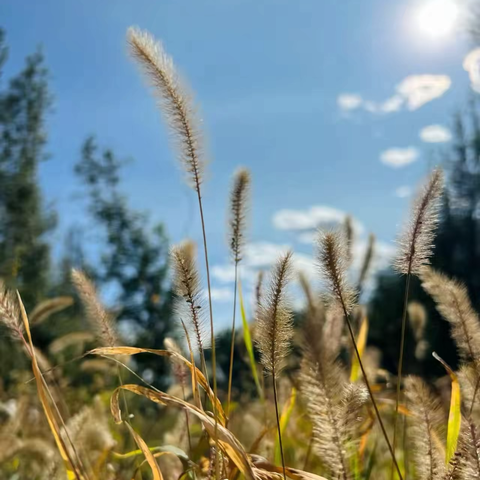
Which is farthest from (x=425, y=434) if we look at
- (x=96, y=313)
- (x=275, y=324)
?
(x=96, y=313)

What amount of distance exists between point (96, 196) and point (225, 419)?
72.8ft

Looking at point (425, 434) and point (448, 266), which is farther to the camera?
point (448, 266)

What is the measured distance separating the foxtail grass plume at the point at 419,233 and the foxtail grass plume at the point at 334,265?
5.7 inches

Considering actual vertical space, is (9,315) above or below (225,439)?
above

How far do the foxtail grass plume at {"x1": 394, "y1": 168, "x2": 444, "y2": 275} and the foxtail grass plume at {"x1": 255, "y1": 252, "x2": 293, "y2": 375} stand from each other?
22 centimetres

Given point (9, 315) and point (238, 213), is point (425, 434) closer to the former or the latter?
point (238, 213)

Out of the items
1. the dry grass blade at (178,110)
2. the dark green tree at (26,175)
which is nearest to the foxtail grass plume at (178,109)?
the dry grass blade at (178,110)

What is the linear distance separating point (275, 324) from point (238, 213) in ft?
1.31

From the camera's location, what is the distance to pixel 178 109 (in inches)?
48.3

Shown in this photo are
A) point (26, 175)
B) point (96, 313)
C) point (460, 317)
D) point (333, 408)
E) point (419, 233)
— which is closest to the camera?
point (333, 408)

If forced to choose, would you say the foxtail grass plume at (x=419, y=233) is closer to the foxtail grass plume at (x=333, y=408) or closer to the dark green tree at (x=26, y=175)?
the foxtail grass plume at (x=333, y=408)

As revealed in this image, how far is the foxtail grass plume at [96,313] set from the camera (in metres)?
1.33

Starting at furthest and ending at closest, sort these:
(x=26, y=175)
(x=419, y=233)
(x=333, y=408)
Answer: (x=26, y=175), (x=419, y=233), (x=333, y=408)

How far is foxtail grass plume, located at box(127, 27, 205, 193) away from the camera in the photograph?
122cm
